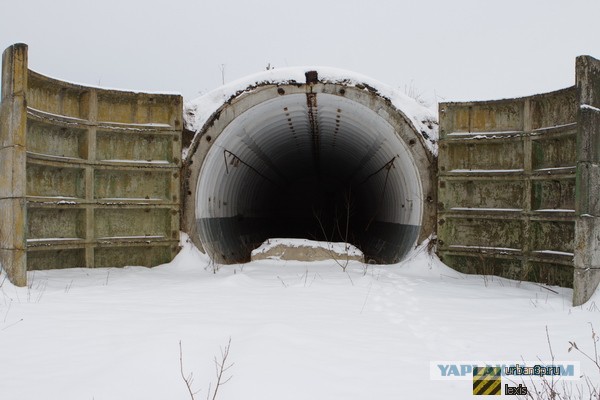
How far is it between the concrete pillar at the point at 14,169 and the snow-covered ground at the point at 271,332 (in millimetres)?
307

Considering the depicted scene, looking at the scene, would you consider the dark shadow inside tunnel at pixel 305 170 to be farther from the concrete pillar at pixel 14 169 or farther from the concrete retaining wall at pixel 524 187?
the concrete pillar at pixel 14 169

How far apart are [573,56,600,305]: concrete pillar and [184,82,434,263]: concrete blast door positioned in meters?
2.84

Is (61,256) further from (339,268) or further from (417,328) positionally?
(417,328)

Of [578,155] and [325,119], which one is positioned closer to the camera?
[578,155]

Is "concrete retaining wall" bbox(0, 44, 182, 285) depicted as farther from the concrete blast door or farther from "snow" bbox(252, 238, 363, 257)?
"snow" bbox(252, 238, 363, 257)

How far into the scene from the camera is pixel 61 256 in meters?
7.66

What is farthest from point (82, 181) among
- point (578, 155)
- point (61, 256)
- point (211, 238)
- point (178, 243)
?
point (578, 155)

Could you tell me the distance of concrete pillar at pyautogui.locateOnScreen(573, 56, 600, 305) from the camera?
18.1ft

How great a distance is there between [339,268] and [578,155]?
13.3 feet

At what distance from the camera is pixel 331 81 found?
26.6 ft

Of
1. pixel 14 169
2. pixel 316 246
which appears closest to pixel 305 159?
pixel 316 246

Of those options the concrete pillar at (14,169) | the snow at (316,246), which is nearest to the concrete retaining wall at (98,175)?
the concrete pillar at (14,169)

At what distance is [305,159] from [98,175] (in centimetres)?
788

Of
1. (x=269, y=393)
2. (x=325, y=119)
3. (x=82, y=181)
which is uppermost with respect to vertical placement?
(x=325, y=119)
